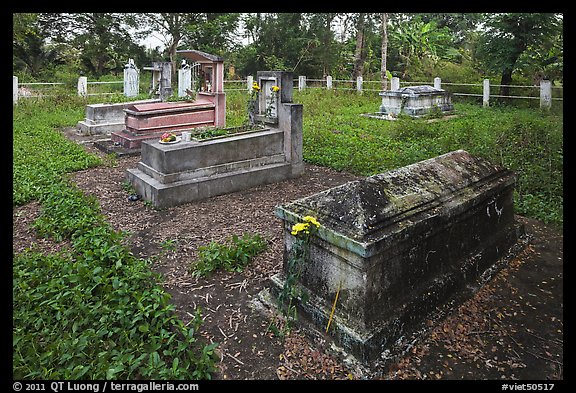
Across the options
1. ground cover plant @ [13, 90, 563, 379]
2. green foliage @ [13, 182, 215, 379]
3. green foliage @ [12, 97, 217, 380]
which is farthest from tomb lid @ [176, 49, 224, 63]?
green foliage @ [13, 182, 215, 379]

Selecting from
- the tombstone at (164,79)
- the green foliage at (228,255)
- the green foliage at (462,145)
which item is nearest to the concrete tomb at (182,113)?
the tombstone at (164,79)

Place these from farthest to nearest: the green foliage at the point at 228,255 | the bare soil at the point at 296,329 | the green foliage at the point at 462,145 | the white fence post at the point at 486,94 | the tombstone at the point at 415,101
A: the white fence post at the point at 486,94 < the tombstone at the point at 415,101 < the green foliage at the point at 462,145 < the green foliage at the point at 228,255 < the bare soil at the point at 296,329

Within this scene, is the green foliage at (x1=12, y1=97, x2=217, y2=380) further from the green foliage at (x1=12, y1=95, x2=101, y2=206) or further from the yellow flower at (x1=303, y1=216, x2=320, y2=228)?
the green foliage at (x1=12, y1=95, x2=101, y2=206)

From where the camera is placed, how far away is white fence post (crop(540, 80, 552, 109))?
14398 mm

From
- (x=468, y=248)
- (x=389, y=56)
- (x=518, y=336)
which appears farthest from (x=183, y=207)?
(x=389, y=56)

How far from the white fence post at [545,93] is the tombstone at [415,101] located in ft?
9.40

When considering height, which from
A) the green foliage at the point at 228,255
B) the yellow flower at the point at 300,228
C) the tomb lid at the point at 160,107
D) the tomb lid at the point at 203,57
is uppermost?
the tomb lid at the point at 203,57

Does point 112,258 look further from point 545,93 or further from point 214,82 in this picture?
point 545,93

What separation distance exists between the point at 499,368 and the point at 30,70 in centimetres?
2554

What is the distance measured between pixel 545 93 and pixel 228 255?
557 inches

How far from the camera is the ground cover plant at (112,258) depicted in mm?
2861

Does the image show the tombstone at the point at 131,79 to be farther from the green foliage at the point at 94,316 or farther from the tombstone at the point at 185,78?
the green foliage at the point at 94,316

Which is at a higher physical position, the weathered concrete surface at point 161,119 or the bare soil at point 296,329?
the weathered concrete surface at point 161,119
